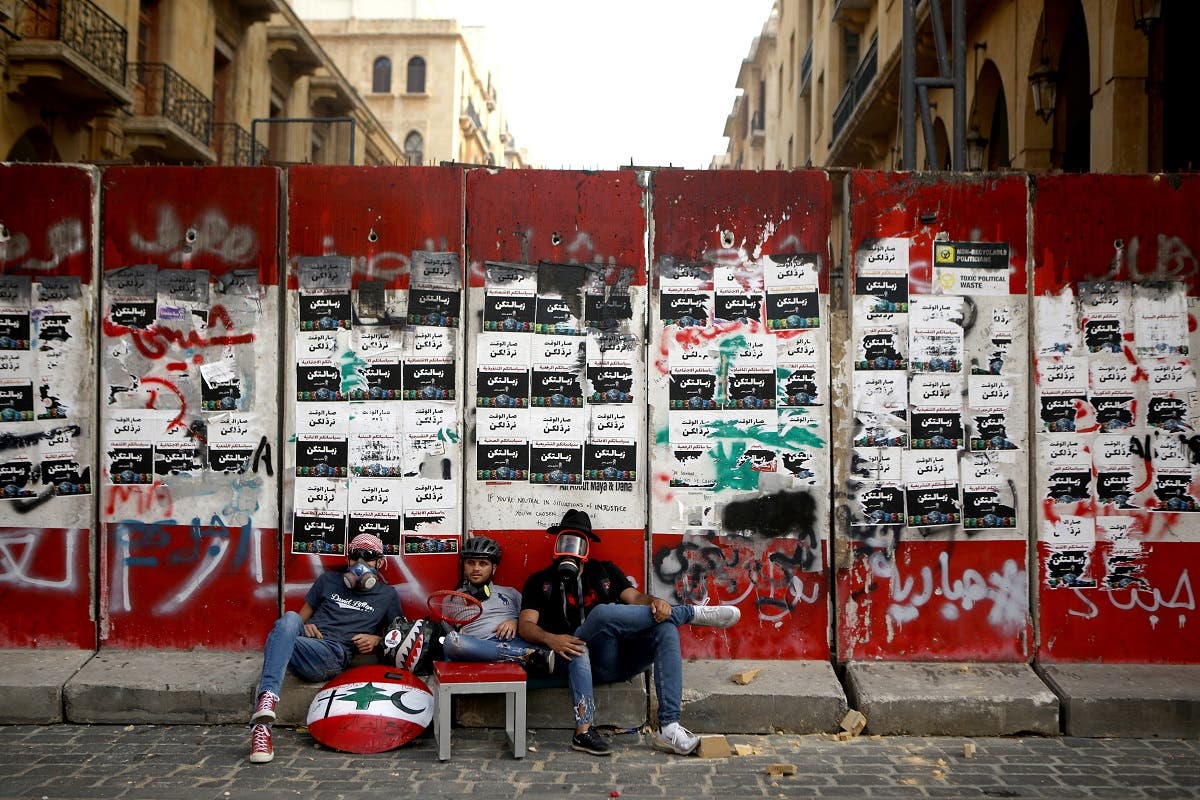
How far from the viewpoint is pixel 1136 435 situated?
6.25 m

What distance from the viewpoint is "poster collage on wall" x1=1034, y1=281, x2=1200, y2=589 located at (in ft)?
20.5

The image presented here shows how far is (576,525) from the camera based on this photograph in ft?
19.4

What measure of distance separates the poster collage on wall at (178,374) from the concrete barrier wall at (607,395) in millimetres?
18

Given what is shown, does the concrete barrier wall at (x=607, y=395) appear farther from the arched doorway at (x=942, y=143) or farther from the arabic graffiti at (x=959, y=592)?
the arched doorway at (x=942, y=143)

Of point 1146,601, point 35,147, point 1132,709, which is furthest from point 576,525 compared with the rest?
point 35,147

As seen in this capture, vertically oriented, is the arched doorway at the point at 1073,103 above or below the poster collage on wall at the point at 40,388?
above

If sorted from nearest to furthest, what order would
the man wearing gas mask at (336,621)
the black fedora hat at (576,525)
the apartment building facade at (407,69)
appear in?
1. the man wearing gas mask at (336,621)
2. the black fedora hat at (576,525)
3. the apartment building facade at (407,69)

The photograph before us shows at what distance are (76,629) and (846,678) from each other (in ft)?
15.1

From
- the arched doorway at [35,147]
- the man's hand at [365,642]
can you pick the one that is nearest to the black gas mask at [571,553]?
the man's hand at [365,642]

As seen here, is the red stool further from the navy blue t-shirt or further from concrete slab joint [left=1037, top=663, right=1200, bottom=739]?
concrete slab joint [left=1037, top=663, right=1200, bottom=739]

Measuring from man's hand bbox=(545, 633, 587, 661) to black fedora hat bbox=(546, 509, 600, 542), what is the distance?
0.62 meters

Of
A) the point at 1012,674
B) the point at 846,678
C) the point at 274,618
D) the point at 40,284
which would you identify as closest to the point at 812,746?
the point at 846,678

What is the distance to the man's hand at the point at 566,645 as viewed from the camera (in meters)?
5.56

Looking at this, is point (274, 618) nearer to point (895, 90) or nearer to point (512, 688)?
point (512, 688)
